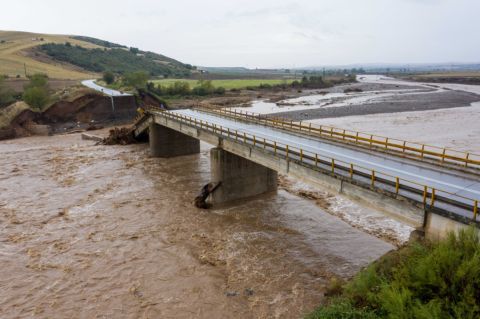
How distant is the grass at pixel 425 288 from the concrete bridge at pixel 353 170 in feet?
6.90

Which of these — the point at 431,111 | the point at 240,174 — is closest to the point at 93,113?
the point at 240,174

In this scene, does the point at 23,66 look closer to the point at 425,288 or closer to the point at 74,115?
the point at 74,115

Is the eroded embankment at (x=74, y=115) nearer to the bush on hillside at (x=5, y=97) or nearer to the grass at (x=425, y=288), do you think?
the bush on hillside at (x=5, y=97)

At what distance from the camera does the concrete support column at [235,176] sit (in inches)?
1124

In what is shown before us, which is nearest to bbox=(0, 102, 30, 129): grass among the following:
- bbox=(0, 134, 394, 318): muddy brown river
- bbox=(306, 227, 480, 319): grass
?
bbox=(0, 134, 394, 318): muddy brown river

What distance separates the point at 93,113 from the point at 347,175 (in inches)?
2355

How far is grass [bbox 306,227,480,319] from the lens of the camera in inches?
386

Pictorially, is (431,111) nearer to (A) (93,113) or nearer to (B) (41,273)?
(A) (93,113)

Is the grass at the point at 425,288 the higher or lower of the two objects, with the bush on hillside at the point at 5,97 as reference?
lower

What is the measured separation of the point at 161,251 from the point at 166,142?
2402 cm

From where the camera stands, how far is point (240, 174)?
29.4 meters

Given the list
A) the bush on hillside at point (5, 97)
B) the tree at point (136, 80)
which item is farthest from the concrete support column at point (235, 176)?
the tree at point (136, 80)

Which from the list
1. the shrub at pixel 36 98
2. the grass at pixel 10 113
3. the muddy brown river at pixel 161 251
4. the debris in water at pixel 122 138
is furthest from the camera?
the shrub at pixel 36 98

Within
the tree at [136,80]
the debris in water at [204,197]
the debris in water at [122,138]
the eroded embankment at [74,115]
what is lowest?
the debris in water at [204,197]
